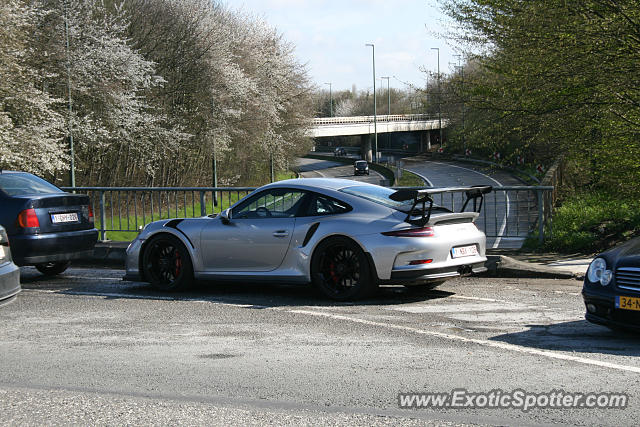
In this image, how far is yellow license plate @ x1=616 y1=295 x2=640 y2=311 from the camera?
6.45 meters

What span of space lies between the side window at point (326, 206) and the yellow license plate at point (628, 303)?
3.42m

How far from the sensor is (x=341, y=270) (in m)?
8.98

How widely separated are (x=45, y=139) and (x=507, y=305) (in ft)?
88.0

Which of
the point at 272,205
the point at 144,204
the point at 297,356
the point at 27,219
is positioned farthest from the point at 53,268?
the point at 297,356

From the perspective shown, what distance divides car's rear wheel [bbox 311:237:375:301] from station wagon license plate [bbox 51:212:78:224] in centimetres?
421

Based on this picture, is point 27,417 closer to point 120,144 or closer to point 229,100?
point 120,144

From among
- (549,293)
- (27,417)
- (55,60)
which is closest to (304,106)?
(55,60)

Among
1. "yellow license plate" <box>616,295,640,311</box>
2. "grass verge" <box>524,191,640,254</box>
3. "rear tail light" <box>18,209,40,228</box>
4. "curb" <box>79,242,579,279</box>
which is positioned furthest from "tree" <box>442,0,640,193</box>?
"rear tail light" <box>18,209,40,228</box>

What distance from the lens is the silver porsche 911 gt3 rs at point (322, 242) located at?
28.5 ft

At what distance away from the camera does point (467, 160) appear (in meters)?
81.3

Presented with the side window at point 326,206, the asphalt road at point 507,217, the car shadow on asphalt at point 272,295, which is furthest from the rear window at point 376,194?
the asphalt road at point 507,217

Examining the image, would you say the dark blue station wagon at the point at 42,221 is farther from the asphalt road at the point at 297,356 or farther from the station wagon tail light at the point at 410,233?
the station wagon tail light at the point at 410,233

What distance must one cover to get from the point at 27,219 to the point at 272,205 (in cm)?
359

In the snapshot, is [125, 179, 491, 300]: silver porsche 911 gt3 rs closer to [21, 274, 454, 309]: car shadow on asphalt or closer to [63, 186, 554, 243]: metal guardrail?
[21, 274, 454, 309]: car shadow on asphalt
